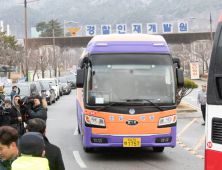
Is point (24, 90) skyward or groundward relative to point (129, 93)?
groundward

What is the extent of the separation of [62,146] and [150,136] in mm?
3331

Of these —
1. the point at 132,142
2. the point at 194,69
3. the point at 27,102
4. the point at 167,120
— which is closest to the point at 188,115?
the point at 167,120

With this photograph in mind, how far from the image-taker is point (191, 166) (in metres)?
8.04

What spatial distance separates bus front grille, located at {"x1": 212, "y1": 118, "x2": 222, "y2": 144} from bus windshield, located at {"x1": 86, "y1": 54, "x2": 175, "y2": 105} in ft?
10.6

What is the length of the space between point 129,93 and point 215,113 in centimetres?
349

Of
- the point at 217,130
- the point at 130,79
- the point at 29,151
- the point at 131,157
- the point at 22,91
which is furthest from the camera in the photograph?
the point at 22,91

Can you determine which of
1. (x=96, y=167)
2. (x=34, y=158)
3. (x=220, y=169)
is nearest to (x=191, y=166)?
(x=96, y=167)

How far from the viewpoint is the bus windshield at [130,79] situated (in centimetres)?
A: 820

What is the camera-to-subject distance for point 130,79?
27.5ft

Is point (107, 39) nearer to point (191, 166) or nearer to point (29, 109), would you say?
point (29, 109)

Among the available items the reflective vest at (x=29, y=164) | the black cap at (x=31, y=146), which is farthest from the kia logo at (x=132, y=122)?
the reflective vest at (x=29, y=164)

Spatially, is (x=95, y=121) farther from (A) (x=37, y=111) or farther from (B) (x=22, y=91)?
(B) (x=22, y=91)

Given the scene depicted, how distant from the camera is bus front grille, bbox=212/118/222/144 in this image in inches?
189

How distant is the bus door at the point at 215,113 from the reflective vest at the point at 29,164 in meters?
2.56
